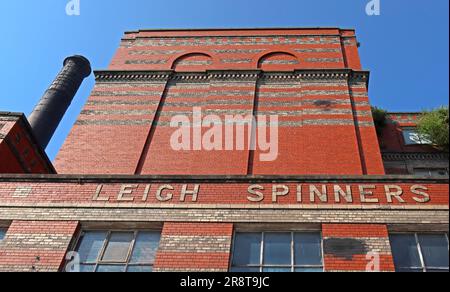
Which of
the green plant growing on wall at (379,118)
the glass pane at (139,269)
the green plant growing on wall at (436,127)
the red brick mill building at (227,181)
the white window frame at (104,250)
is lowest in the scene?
the glass pane at (139,269)

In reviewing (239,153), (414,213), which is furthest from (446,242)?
(239,153)

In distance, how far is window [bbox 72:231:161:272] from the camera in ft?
32.1

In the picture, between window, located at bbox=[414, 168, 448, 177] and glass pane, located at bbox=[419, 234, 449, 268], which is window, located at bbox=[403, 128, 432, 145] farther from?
Result: glass pane, located at bbox=[419, 234, 449, 268]

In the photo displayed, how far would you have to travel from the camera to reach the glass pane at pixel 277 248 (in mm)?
9734

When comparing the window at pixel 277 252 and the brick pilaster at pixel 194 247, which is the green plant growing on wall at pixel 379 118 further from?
the brick pilaster at pixel 194 247

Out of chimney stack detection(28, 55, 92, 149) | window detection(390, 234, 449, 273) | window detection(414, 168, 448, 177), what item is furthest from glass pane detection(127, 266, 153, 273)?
chimney stack detection(28, 55, 92, 149)

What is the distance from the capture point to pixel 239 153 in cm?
1691

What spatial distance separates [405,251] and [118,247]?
6.51 metres

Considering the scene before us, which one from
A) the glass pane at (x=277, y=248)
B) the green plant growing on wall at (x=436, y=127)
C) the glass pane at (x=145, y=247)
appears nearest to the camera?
the glass pane at (x=277, y=248)

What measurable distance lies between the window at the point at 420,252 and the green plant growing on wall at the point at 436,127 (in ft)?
35.9

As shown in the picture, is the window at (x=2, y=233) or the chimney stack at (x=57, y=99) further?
the chimney stack at (x=57, y=99)

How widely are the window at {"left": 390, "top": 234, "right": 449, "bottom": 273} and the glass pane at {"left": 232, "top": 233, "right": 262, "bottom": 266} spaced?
2999 millimetres

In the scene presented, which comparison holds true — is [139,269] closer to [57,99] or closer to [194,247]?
[194,247]

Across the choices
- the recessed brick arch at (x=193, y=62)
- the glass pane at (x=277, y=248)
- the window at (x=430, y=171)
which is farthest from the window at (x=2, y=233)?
the window at (x=430, y=171)
